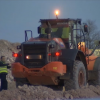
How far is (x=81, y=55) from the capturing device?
1137cm

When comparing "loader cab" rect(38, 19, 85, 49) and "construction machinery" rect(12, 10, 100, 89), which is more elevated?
"loader cab" rect(38, 19, 85, 49)

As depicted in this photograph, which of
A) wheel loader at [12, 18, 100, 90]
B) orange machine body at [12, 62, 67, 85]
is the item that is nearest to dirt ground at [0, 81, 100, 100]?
orange machine body at [12, 62, 67, 85]

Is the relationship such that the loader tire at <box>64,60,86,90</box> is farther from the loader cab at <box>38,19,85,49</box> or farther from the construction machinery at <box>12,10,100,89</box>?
the loader cab at <box>38,19,85,49</box>

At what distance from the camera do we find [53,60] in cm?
1022

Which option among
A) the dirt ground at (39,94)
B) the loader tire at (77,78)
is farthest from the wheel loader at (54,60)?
the dirt ground at (39,94)

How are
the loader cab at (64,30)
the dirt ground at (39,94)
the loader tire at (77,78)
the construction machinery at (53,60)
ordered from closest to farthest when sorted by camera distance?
the dirt ground at (39,94), the construction machinery at (53,60), the loader tire at (77,78), the loader cab at (64,30)

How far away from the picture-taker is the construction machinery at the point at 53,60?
33.2 ft

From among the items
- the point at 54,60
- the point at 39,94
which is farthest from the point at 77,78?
the point at 39,94

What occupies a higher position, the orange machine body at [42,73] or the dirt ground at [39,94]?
the orange machine body at [42,73]

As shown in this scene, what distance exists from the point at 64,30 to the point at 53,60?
1753 mm

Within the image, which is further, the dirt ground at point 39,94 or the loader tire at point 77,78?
the loader tire at point 77,78

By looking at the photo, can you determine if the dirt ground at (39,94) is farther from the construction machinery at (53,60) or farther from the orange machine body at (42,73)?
the construction machinery at (53,60)

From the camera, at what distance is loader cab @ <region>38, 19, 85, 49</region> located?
37.7 ft

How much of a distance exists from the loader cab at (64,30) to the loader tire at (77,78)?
38.5 inches
